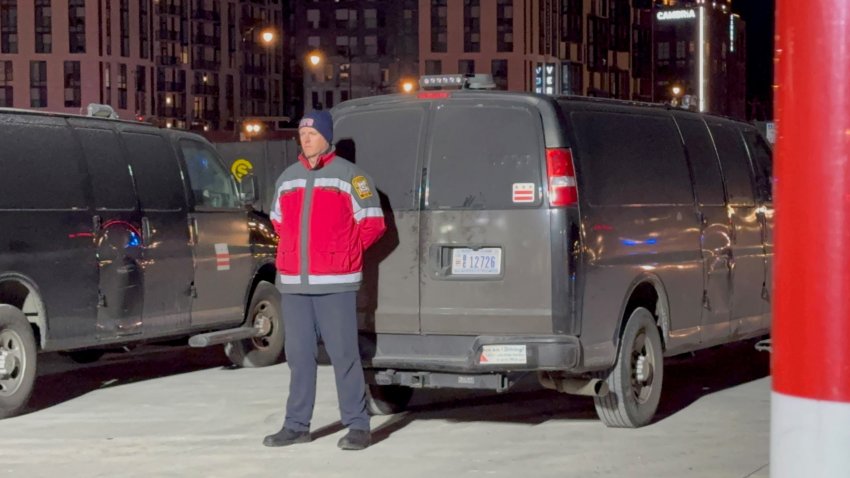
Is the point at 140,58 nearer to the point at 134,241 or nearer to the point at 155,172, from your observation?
the point at 155,172

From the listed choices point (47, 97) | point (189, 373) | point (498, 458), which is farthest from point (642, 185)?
point (47, 97)

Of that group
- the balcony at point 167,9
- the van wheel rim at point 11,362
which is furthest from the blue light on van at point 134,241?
the balcony at point 167,9

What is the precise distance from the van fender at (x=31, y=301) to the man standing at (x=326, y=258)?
9.12 ft

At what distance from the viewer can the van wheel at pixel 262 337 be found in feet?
46.6

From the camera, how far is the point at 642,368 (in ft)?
32.3

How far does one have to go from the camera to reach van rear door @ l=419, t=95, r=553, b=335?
8.90 m

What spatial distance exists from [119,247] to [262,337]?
2.69 m

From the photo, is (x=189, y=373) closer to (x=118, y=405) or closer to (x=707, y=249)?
(x=118, y=405)

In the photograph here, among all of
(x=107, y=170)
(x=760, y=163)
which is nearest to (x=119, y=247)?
(x=107, y=170)

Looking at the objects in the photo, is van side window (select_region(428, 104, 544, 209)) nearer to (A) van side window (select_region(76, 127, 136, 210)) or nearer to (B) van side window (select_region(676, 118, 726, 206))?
(B) van side window (select_region(676, 118, 726, 206))

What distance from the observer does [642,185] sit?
9.90m

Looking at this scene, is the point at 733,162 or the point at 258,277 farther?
the point at 258,277

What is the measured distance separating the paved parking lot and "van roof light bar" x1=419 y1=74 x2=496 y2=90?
2.12 m

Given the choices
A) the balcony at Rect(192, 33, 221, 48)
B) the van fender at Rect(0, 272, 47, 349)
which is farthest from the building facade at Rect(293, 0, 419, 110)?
the van fender at Rect(0, 272, 47, 349)
